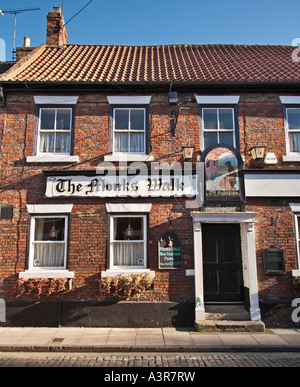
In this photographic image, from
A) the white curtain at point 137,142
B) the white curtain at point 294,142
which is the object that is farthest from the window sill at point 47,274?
the white curtain at point 294,142

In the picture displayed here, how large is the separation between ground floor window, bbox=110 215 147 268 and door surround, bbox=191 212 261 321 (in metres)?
1.46

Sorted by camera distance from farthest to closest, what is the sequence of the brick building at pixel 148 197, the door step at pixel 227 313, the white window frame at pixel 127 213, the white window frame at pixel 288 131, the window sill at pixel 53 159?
the white window frame at pixel 288 131, the window sill at pixel 53 159, the white window frame at pixel 127 213, the brick building at pixel 148 197, the door step at pixel 227 313

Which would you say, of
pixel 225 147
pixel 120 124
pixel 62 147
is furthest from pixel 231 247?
pixel 62 147

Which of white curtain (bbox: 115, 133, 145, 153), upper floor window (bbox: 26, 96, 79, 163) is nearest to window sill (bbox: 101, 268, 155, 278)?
white curtain (bbox: 115, 133, 145, 153)

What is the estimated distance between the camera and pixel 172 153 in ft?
28.1

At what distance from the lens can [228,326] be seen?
7.34 m

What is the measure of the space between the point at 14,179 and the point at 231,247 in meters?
6.63

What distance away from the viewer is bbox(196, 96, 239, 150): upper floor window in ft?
28.8

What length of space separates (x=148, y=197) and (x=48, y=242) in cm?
313

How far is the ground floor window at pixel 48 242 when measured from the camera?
821cm

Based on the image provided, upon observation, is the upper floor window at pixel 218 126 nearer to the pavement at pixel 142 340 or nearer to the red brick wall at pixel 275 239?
the red brick wall at pixel 275 239

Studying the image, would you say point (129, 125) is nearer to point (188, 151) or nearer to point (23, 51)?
point (188, 151)

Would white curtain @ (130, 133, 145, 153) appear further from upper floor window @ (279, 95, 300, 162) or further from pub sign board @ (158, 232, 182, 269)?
upper floor window @ (279, 95, 300, 162)

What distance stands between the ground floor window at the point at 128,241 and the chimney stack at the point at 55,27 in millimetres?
8193
